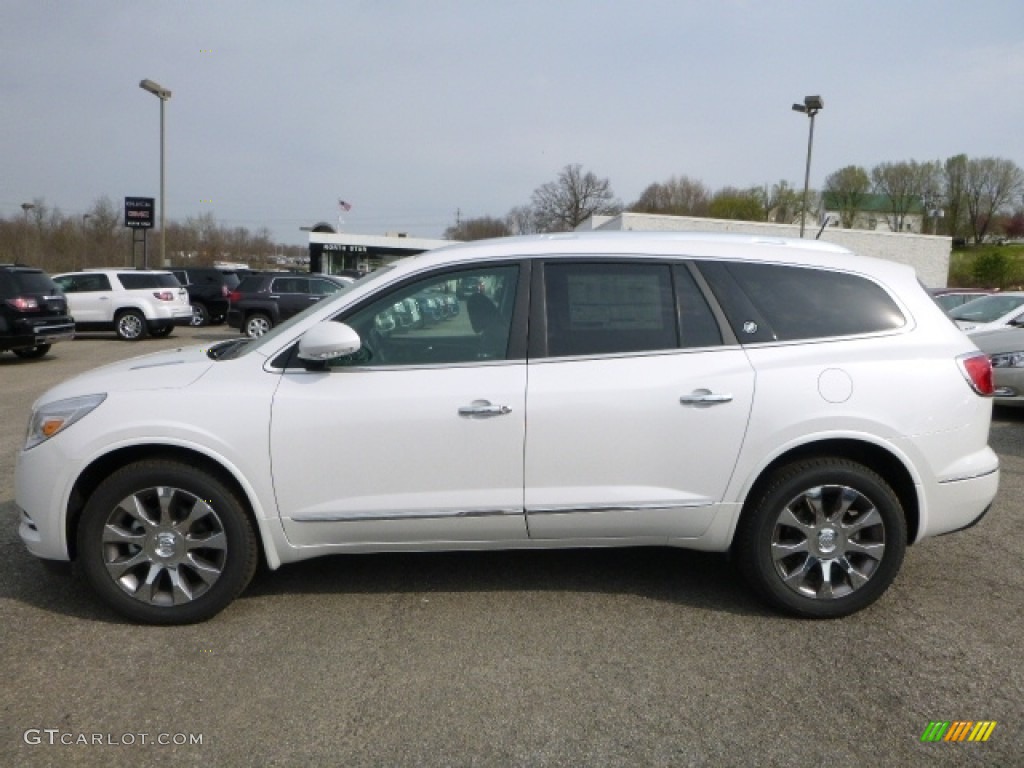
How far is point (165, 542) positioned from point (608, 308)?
7.64ft

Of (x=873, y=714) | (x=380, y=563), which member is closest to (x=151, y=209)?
(x=380, y=563)

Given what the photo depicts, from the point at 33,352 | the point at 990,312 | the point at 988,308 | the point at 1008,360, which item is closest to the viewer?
the point at 1008,360

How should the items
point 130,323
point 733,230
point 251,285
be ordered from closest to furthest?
1. point 130,323
2. point 251,285
3. point 733,230

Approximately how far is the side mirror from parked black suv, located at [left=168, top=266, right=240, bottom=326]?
70.1ft

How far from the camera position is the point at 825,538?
3596 millimetres

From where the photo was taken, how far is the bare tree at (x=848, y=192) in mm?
76500

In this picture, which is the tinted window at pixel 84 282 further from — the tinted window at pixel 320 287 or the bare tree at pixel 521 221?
the bare tree at pixel 521 221

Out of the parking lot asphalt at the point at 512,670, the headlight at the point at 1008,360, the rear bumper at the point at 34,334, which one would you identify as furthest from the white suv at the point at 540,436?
the rear bumper at the point at 34,334

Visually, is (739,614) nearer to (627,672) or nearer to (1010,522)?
(627,672)

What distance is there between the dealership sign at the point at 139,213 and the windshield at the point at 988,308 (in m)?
27.2

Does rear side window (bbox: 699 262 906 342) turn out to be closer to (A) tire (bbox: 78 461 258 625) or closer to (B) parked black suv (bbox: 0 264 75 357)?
(A) tire (bbox: 78 461 258 625)

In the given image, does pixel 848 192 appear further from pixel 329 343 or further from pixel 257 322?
pixel 329 343

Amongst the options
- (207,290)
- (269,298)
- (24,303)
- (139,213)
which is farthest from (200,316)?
(24,303)

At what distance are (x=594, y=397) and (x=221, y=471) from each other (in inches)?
69.3
